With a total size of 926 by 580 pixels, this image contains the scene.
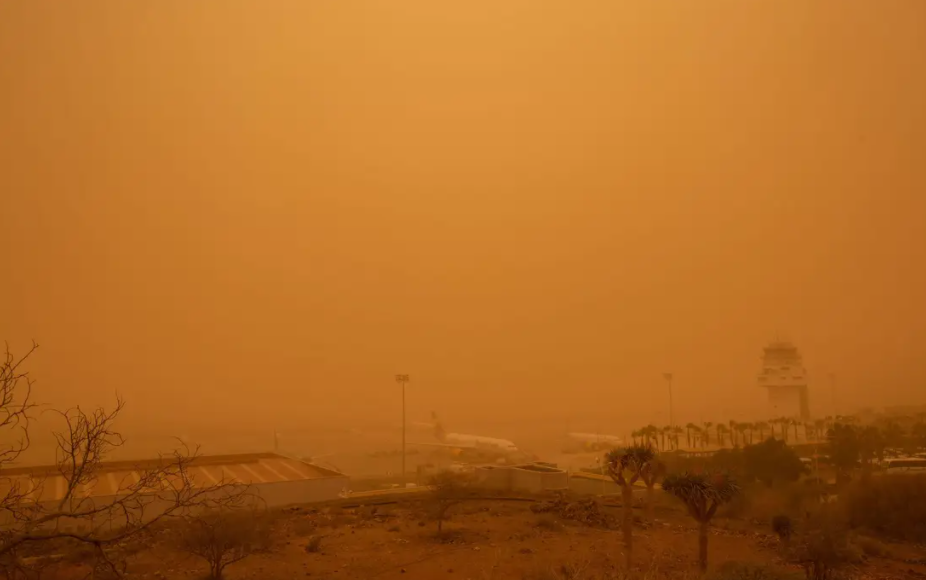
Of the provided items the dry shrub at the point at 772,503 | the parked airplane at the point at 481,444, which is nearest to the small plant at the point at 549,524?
the dry shrub at the point at 772,503

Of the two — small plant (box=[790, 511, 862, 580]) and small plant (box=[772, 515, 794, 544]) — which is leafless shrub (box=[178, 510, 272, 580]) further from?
small plant (box=[772, 515, 794, 544])

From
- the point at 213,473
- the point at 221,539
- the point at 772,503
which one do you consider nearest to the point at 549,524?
the point at 221,539

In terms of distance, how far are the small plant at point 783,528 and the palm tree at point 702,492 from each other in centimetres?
554

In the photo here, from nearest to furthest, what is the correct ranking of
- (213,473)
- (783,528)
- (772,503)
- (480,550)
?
(480,550) < (783,528) < (772,503) < (213,473)

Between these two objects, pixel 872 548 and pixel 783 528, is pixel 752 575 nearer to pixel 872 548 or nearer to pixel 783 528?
pixel 783 528

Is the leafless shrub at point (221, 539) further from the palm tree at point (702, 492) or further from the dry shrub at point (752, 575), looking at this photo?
the palm tree at point (702, 492)

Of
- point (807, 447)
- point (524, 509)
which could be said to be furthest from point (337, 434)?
point (524, 509)

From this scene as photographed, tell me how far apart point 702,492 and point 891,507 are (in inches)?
548

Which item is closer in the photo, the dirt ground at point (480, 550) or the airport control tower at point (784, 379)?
the dirt ground at point (480, 550)

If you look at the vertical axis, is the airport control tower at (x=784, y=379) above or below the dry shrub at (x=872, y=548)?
above

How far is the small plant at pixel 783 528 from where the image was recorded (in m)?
22.3

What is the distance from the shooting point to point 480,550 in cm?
2195

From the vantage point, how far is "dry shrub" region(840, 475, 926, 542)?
80.7 feet

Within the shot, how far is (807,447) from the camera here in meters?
63.7
